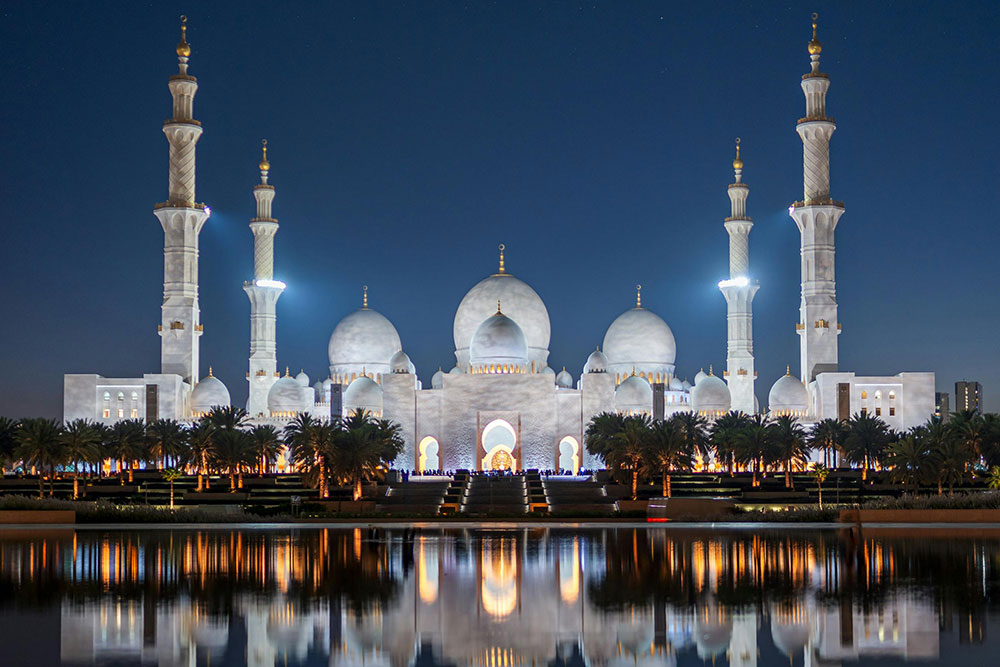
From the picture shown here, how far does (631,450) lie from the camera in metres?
45.0

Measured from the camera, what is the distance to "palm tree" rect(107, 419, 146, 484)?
4847 cm

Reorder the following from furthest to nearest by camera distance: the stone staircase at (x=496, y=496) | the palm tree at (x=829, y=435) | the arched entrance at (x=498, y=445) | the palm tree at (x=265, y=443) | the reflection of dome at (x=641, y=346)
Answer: the reflection of dome at (x=641, y=346) < the arched entrance at (x=498, y=445) < the palm tree at (x=829, y=435) < the palm tree at (x=265, y=443) < the stone staircase at (x=496, y=496)

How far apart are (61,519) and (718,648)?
2542 centimetres

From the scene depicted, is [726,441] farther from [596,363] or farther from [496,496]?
[596,363]

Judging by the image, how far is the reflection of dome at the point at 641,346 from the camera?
67.9 metres

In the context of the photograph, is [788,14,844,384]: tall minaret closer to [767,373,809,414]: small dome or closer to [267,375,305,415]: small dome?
[767,373,809,414]: small dome

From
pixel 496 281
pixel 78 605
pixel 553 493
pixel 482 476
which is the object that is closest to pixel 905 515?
pixel 553 493

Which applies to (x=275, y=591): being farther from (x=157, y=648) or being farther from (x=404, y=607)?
(x=157, y=648)

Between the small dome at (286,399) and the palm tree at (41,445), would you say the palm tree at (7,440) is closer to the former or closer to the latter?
the palm tree at (41,445)

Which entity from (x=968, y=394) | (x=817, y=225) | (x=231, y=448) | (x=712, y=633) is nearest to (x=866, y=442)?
(x=817, y=225)

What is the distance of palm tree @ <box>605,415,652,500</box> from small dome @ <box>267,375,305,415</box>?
21.4 meters

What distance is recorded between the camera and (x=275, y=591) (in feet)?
63.9

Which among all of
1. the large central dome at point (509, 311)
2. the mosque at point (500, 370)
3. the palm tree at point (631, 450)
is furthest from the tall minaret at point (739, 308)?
the palm tree at point (631, 450)

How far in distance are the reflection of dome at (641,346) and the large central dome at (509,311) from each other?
208 inches
